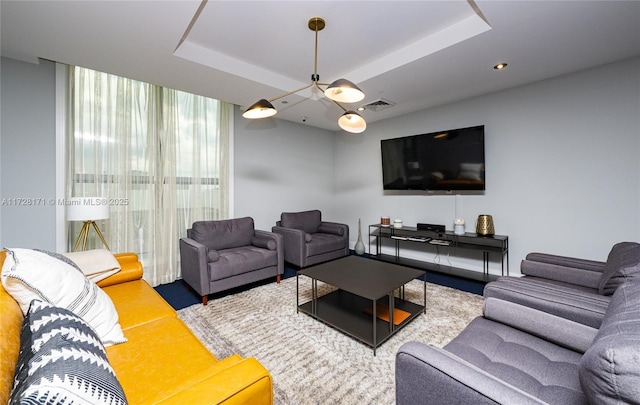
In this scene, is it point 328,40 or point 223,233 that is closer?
point 328,40

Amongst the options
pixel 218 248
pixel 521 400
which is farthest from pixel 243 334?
pixel 521 400

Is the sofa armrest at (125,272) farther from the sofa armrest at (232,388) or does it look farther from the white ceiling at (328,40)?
the white ceiling at (328,40)

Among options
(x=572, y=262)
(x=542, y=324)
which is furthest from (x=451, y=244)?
(x=542, y=324)

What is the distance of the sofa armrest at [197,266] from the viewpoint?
8.79ft

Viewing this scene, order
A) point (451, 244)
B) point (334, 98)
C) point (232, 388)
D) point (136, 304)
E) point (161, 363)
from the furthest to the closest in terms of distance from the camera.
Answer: point (451, 244) → point (334, 98) → point (136, 304) → point (161, 363) → point (232, 388)

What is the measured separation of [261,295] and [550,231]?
3.52 meters

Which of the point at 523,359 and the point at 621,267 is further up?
the point at 621,267

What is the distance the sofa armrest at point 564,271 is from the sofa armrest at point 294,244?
8.24 ft

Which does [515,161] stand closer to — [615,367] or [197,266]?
[615,367]

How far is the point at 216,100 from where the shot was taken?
3.79 m

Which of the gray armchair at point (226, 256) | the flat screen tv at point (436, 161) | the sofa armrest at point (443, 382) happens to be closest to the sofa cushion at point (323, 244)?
the gray armchair at point (226, 256)

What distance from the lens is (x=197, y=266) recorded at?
2.72 meters

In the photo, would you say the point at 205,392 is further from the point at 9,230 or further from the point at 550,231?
the point at 550,231

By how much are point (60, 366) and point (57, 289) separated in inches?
31.7
